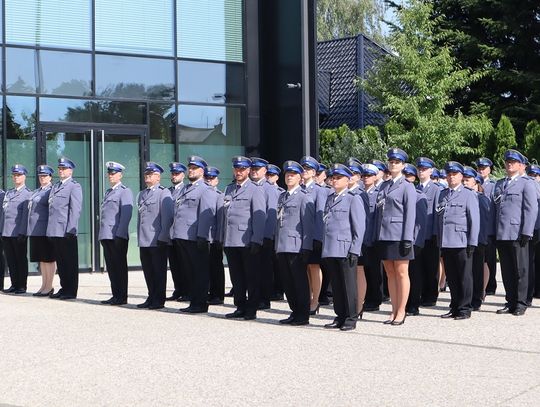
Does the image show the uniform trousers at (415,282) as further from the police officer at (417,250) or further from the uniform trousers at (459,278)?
the uniform trousers at (459,278)

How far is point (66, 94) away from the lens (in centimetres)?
1909

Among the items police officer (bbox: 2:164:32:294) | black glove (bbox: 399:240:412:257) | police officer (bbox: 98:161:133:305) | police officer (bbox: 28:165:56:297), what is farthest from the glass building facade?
black glove (bbox: 399:240:412:257)

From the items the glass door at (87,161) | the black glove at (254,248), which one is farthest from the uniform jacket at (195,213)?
the glass door at (87,161)

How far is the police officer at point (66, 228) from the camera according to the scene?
1410 centimetres

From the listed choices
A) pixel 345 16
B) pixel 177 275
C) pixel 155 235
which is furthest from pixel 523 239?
pixel 345 16

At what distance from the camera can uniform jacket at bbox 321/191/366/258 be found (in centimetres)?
1102

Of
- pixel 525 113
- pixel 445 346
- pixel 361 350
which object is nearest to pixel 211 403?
pixel 361 350

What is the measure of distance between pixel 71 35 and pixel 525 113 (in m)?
13.7

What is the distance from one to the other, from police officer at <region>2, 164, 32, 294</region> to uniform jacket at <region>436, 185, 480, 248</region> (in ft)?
19.8

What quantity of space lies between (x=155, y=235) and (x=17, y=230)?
2.75m

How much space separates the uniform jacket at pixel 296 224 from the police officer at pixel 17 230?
190 inches

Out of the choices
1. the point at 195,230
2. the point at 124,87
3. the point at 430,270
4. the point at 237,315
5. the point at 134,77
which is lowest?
the point at 237,315

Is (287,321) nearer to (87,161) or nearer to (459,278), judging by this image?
(459,278)

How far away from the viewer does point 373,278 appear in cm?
1288
